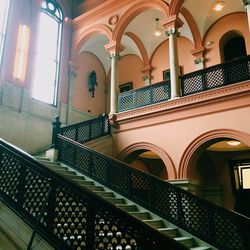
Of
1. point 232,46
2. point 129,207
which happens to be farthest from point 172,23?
point 129,207

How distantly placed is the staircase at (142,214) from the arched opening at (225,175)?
5393mm

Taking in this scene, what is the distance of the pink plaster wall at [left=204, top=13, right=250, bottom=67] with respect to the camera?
41.0ft

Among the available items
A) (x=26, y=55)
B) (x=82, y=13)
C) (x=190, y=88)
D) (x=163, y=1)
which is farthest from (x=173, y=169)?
(x=82, y=13)

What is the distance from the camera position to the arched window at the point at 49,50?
12.9 m

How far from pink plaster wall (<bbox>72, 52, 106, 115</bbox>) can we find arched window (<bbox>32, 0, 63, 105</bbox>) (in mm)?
1464

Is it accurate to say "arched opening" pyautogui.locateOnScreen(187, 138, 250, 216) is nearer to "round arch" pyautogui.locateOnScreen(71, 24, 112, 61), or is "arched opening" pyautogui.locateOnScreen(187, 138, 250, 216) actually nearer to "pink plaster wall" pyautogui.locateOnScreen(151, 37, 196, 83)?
"pink plaster wall" pyautogui.locateOnScreen(151, 37, 196, 83)

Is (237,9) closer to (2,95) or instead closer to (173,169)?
(173,169)

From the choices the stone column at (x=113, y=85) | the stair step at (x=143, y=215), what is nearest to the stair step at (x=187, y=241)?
the stair step at (x=143, y=215)

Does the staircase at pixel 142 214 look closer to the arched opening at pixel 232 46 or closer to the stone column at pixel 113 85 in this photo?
the stone column at pixel 113 85

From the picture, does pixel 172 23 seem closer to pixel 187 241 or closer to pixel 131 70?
pixel 131 70

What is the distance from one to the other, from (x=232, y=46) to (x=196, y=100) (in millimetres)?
5359

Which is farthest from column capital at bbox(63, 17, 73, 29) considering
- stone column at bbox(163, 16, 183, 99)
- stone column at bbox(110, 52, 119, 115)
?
stone column at bbox(163, 16, 183, 99)

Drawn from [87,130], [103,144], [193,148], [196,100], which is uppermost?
[196,100]

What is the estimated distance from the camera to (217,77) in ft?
31.3
